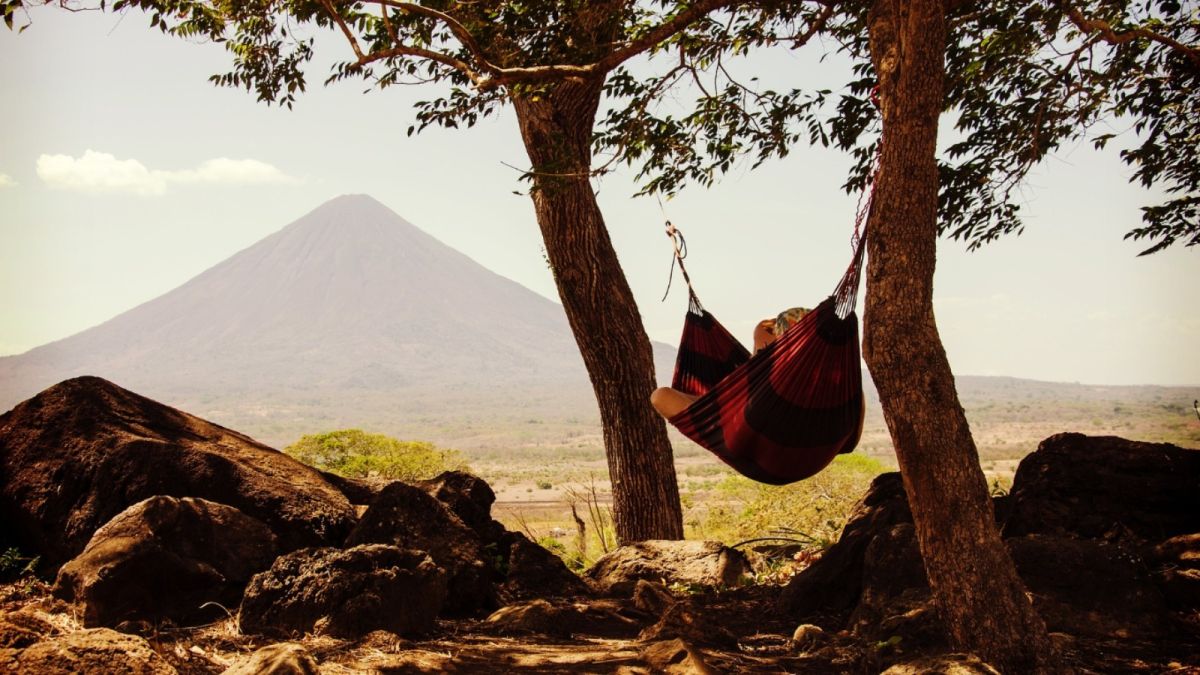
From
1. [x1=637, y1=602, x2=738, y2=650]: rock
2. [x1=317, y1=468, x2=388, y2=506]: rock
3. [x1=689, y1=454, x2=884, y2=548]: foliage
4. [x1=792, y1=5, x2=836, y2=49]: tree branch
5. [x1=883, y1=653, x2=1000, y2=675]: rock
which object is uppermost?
[x1=792, y1=5, x2=836, y2=49]: tree branch

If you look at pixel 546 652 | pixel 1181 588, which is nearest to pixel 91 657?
pixel 546 652

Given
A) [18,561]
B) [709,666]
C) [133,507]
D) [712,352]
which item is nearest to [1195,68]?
[712,352]

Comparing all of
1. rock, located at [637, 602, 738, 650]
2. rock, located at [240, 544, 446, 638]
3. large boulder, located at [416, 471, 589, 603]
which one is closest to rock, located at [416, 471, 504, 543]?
large boulder, located at [416, 471, 589, 603]

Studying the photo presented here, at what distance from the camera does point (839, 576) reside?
365 centimetres

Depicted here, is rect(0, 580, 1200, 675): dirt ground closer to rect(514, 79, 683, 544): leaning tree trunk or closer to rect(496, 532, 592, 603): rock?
rect(496, 532, 592, 603): rock

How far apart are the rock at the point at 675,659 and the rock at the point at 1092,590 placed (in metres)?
1.25

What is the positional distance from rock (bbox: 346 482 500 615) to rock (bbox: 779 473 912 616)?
1.16m

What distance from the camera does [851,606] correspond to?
3.56 meters

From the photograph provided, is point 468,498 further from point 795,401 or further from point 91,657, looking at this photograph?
point 91,657

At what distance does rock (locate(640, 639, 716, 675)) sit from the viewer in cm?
246

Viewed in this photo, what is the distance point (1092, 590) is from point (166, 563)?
2903mm

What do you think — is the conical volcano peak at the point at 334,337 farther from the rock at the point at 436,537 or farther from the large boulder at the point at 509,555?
the rock at the point at 436,537

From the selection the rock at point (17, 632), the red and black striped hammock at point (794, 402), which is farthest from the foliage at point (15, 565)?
the red and black striped hammock at point (794, 402)

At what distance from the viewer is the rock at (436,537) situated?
11.0ft
